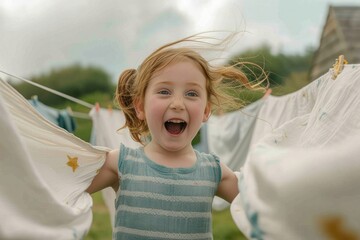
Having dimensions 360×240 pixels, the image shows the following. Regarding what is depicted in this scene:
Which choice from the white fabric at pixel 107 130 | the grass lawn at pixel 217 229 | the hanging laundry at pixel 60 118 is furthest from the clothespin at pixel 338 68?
the grass lawn at pixel 217 229

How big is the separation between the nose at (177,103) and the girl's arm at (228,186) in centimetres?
20

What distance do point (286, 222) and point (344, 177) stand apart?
91 mm

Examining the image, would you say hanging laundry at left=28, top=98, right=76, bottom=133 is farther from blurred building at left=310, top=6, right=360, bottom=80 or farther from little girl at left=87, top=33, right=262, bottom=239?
blurred building at left=310, top=6, right=360, bottom=80

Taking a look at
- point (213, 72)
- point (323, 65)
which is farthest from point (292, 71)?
point (213, 72)

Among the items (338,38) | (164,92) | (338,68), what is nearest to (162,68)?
(164,92)

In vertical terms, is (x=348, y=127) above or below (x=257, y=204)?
above

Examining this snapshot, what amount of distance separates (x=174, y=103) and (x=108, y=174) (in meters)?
0.22

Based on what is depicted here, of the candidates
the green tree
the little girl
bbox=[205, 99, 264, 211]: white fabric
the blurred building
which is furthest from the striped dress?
the green tree

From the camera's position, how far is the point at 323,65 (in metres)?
5.52

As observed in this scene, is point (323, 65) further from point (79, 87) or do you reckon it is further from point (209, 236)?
point (79, 87)

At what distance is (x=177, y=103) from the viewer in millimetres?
1176

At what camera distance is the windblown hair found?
1.26 metres

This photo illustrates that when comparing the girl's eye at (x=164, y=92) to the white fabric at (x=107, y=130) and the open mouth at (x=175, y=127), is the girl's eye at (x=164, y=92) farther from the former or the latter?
the white fabric at (x=107, y=130)

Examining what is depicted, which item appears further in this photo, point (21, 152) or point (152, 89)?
point (152, 89)
